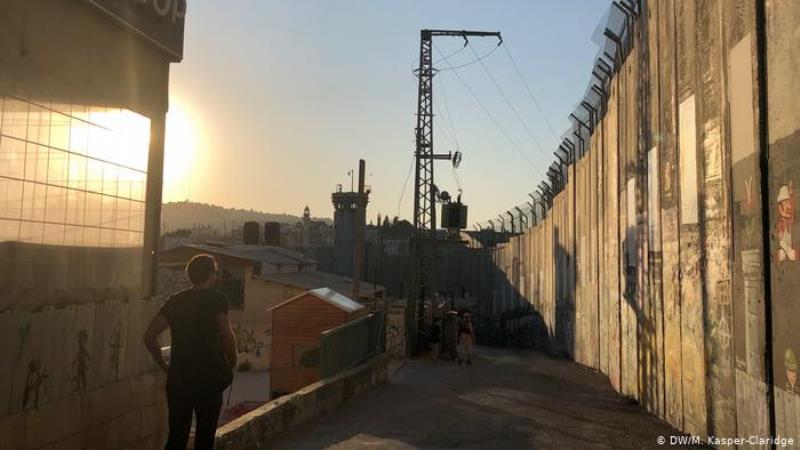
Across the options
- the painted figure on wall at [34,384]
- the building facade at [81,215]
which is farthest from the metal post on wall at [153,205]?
the painted figure on wall at [34,384]

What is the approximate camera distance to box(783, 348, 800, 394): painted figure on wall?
5164 mm

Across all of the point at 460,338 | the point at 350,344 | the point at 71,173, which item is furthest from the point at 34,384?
the point at 460,338

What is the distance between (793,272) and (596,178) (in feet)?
34.6

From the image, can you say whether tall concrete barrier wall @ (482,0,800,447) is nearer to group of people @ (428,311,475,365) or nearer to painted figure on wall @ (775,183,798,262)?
painted figure on wall @ (775,183,798,262)

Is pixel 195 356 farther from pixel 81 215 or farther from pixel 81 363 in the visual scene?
pixel 81 215

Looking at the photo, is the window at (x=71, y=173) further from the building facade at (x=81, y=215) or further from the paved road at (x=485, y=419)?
the paved road at (x=485, y=419)

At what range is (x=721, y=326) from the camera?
6.91m

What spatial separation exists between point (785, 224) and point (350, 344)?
852 cm

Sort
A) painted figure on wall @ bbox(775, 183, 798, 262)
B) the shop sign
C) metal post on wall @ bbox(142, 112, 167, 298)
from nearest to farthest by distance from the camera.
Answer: painted figure on wall @ bbox(775, 183, 798, 262) < the shop sign < metal post on wall @ bbox(142, 112, 167, 298)

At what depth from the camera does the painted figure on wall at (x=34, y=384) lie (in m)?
4.18

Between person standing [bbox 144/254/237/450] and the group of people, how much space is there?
54.9 feet

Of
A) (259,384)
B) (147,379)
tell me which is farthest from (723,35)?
(259,384)

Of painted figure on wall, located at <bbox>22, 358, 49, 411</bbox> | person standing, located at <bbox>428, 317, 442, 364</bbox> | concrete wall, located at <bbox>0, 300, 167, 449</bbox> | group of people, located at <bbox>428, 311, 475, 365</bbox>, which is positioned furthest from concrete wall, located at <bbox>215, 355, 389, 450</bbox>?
person standing, located at <bbox>428, 317, 442, 364</bbox>

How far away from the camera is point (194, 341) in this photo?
487 cm
